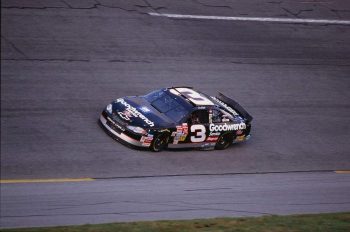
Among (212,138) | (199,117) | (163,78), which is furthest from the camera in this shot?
(163,78)

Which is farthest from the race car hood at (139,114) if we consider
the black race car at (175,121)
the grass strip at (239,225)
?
the grass strip at (239,225)

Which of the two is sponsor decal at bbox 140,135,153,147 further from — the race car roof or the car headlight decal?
the race car roof

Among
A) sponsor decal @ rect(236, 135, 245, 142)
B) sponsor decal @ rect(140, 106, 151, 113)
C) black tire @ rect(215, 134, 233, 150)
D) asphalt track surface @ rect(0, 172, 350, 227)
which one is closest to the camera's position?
asphalt track surface @ rect(0, 172, 350, 227)

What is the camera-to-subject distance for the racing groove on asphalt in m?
16.7

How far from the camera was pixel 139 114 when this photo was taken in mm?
17344

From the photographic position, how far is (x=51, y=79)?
20.3 meters

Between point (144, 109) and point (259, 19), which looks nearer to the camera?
point (144, 109)

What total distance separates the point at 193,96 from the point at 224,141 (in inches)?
56.9

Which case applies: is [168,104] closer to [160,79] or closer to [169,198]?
[160,79]

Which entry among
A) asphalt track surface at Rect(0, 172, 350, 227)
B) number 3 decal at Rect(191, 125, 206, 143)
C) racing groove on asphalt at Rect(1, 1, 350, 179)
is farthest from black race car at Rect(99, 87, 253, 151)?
asphalt track surface at Rect(0, 172, 350, 227)

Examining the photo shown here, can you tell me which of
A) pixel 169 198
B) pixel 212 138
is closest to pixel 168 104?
pixel 212 138

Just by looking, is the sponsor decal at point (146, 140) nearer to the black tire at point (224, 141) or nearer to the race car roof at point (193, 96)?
the race car roof at point (193, 96)

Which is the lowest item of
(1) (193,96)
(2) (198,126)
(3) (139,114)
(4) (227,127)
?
(4) (227,127)

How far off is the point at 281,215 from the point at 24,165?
5.64 metres
